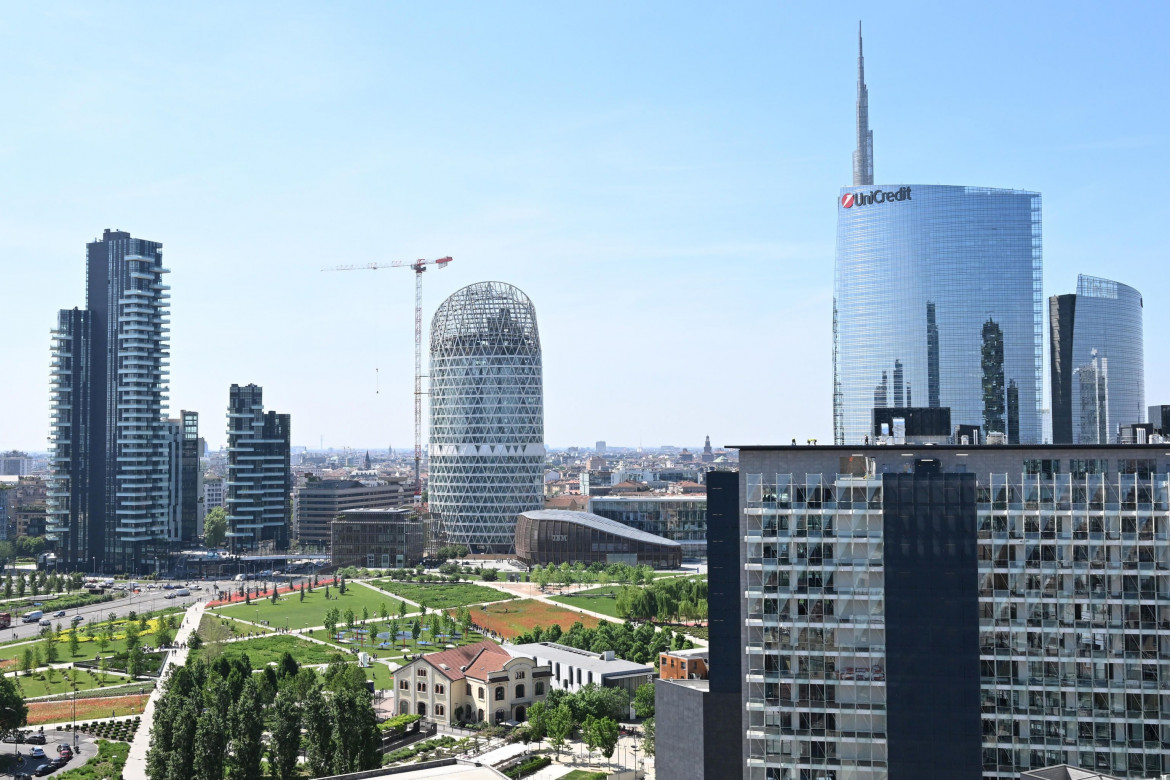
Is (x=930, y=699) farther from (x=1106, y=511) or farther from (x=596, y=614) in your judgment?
(x=596, y=614)

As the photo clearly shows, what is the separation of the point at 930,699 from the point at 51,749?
88421 mm

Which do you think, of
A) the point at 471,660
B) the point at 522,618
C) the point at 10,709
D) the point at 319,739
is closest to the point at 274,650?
the point at 471,660

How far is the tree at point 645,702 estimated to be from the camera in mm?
118312

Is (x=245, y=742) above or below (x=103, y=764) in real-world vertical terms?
above

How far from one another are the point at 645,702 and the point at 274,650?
6186 cm

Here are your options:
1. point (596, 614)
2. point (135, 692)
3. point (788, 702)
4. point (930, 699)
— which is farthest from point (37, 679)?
point (930, 699)

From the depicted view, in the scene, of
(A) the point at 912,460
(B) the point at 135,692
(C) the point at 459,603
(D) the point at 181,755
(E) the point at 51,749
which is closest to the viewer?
(A) the point at 912,460

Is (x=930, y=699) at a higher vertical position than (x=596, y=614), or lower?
higher

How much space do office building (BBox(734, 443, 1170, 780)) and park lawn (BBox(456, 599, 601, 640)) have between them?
92454 mm

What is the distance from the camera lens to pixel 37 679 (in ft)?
469

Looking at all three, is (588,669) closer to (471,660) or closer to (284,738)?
(471,660)

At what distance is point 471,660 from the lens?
128 metres

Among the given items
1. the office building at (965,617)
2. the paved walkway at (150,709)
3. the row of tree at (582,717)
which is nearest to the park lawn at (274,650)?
the paved walkway at (150,709)

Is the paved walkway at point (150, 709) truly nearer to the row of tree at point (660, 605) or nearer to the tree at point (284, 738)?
A: the tree at point (284, 738)
